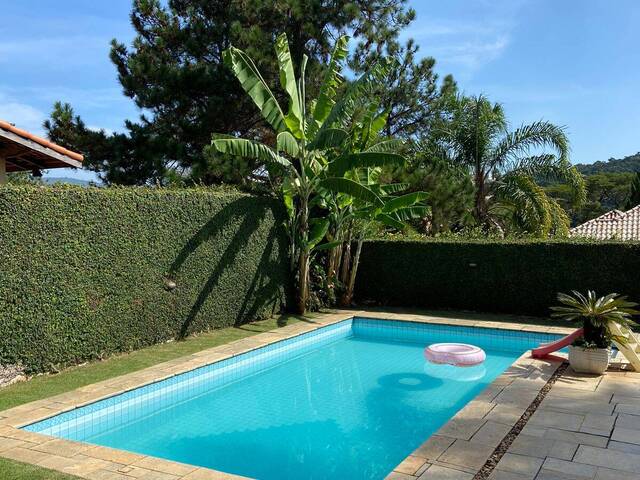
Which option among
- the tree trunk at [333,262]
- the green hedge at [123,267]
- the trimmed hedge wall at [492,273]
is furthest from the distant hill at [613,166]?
the green hedge at [123,267]

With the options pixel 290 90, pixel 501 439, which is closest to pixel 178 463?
pixel 501 439

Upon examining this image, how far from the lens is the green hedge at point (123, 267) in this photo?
7680 millimetres

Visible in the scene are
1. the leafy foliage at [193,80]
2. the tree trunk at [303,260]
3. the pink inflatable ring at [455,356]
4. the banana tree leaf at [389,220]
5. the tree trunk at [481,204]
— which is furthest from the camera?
the tree trunk at [481,204]

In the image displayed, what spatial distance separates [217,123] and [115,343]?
9.31m

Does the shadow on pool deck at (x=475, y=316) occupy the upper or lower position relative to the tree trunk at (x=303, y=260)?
lower

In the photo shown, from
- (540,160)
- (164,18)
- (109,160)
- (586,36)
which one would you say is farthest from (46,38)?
(540,160)

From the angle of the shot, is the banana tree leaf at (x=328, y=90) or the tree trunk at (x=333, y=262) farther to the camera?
A: the tree trunk at (x=333, y=262)

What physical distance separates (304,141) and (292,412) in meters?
6.23

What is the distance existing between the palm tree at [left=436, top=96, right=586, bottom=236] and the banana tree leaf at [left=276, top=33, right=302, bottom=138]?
9606 mm

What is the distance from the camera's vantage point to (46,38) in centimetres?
1221

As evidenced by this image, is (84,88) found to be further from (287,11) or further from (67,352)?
(67,352)

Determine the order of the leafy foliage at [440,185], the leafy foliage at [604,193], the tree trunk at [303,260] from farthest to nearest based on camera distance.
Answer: the leafy foliage at [604,193], the leafy foliage at [440,185], the tree trunk at [303,260]

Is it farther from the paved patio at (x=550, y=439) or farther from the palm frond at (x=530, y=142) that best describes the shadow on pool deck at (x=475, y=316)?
the palm frond at (x=530, y=142)

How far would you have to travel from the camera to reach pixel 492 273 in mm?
13891
